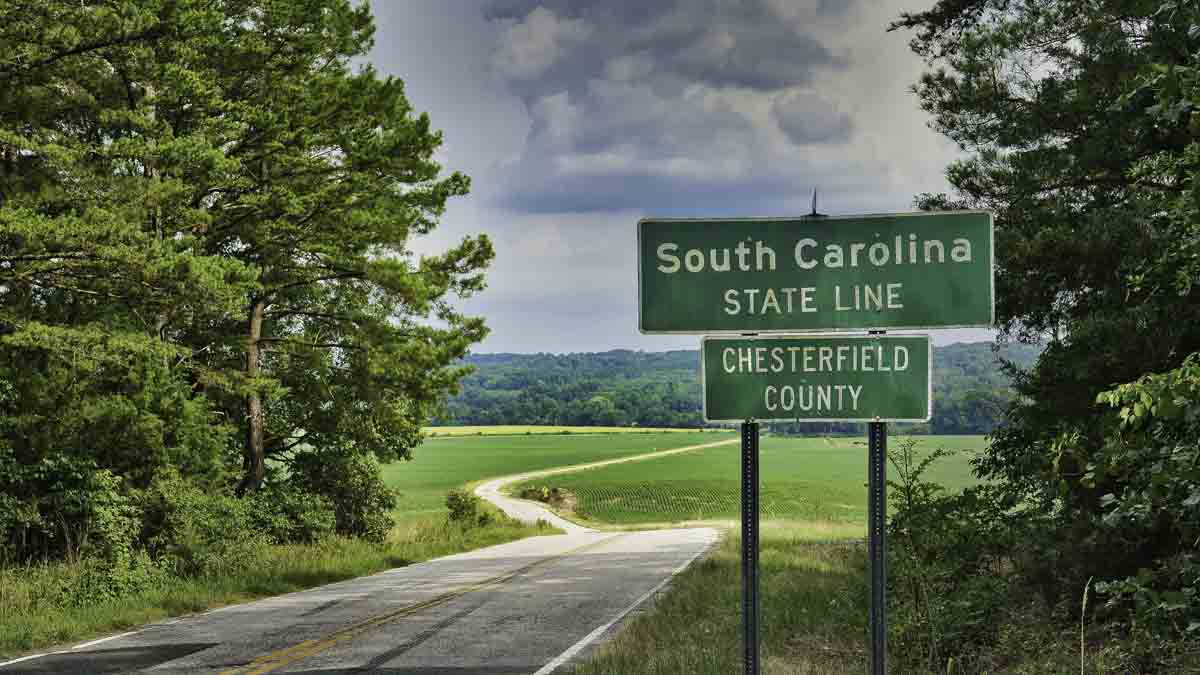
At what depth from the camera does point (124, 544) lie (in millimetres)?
17359

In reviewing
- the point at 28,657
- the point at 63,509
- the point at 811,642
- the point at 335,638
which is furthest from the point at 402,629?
the point at 63,509

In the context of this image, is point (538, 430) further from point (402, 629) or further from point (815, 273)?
point (815, 273)

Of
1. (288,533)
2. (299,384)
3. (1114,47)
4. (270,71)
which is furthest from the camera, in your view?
(299,384)

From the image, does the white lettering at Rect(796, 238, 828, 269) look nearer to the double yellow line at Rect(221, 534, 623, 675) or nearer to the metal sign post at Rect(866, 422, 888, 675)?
the metal sign post at Rect(866, 422, 888, 675)

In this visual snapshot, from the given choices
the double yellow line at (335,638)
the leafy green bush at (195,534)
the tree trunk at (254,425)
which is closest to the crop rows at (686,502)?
the tree trunk at (254,425)

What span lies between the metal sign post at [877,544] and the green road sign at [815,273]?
2.17 feet

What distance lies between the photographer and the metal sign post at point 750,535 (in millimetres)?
5352

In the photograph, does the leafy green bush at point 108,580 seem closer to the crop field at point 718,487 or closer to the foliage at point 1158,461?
the foliage at point 1158,461

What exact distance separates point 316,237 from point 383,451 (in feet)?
21.1

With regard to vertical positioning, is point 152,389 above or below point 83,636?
above

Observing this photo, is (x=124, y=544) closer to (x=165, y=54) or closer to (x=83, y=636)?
(x=83, y=636)

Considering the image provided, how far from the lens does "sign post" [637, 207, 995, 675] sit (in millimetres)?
5082

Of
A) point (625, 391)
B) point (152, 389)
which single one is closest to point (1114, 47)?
point (152, 389)

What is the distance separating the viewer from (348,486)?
27219 millimetres
